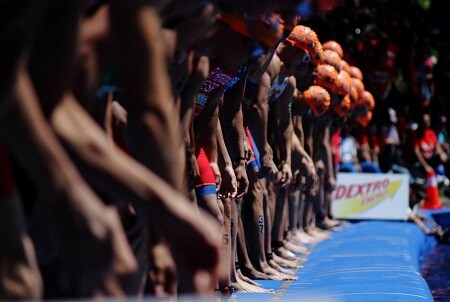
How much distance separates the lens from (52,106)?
3.31 meters

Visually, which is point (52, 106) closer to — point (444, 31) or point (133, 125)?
point (133, 125)

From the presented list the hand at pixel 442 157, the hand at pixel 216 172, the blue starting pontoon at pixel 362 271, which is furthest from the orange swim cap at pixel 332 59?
the hand at pixel 442 157

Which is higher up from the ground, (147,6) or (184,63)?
(147,6)

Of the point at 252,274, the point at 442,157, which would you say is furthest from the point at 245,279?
the point at 442,157

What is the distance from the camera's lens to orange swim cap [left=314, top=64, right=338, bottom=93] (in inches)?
447

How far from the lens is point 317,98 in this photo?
11047 millimetres

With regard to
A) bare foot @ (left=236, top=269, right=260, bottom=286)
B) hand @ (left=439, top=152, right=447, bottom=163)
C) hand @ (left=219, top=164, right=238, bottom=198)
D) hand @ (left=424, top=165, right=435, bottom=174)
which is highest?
hand @ (left=219, top=164, right=238, bottom=198)

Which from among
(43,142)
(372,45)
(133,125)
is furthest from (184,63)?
(372,45)

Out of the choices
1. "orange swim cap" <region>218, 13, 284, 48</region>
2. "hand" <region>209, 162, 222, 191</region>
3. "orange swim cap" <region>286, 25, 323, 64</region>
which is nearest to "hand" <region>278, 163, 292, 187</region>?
"orange swim cap" <region>286, 25, 323, 64</region>

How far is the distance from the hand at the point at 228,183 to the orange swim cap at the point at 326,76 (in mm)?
4349

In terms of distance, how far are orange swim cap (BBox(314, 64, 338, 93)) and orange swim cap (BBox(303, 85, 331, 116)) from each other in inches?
9.3

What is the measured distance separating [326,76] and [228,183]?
4.56 metres

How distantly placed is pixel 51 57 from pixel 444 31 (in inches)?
859

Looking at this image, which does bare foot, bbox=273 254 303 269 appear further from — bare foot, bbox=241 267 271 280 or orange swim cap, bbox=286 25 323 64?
orange swim cap, bbox=286 25 323 64
